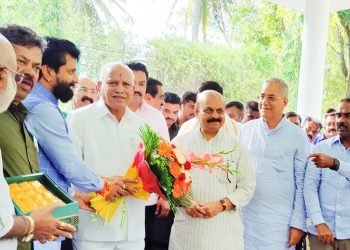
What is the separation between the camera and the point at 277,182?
344 centimetres

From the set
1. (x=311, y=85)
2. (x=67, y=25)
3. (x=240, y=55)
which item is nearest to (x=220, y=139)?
(x=311, y=85)

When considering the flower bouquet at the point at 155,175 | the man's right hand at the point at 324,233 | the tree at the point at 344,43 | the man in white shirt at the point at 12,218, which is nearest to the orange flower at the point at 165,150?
the flower bouquet at the point at 155,175

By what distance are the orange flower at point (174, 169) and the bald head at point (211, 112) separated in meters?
0.69

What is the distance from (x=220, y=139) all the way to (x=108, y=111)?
851 millimetres

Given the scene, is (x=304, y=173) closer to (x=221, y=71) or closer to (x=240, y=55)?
(x=221, y=71)

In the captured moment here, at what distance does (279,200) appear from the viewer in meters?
3.44

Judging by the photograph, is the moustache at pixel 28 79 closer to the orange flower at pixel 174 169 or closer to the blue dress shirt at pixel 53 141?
the blue dress shirt at pixel 53 141

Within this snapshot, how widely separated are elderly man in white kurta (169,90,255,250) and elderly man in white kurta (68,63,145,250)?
37 cm

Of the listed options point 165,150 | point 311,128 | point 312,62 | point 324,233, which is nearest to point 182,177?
point 165,150

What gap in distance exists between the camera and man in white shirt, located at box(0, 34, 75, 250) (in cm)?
157

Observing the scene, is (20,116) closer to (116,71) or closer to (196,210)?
(116,71)

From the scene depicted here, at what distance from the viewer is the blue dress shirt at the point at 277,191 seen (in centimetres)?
342

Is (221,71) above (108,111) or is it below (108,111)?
above

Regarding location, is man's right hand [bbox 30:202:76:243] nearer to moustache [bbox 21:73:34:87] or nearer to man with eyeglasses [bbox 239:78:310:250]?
moustache [bbox 21:73:34:87]
